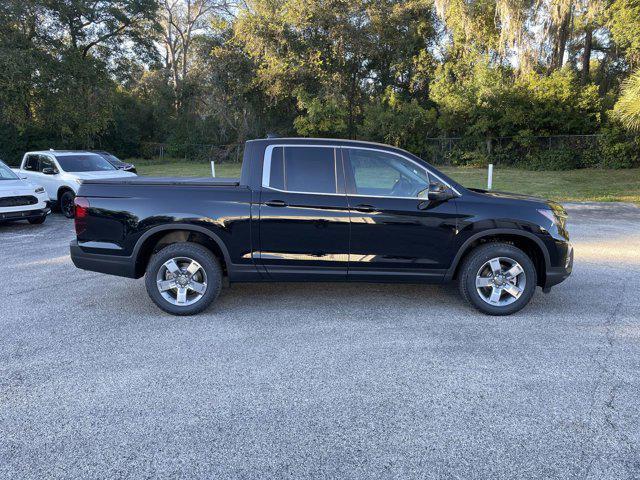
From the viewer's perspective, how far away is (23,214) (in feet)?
33.3

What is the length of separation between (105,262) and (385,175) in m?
3.13

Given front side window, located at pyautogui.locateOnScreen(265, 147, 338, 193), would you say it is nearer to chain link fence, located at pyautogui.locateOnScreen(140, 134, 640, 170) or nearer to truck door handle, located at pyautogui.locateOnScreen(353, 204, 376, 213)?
truck door handle, located at pyautogui.locateOnScreen(353, 204, 376, 213)

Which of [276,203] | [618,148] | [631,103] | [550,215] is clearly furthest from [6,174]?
[618,148]

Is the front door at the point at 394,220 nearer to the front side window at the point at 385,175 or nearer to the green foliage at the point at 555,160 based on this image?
the front side window at the point at 385,175

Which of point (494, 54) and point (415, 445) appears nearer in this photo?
point (415, 445)

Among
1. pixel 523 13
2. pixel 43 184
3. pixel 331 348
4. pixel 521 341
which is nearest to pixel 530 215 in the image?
pixel 521 341

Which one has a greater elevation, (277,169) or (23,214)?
(277,169)

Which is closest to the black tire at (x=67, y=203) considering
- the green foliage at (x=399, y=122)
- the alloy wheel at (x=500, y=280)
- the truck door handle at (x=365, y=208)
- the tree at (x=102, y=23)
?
the truck door handle at (x=365, y=208)

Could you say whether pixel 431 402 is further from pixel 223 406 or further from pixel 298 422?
pixel 223 406

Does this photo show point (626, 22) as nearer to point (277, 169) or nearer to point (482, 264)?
point (482, 264)

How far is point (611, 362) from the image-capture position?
3922 mm

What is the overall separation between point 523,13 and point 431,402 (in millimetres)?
25042

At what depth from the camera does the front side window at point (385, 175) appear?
16.3ft

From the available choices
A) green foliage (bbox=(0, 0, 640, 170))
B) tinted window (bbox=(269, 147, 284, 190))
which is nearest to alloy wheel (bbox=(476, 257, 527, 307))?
tinted window (bbox=(269, 147, 284, 190))
